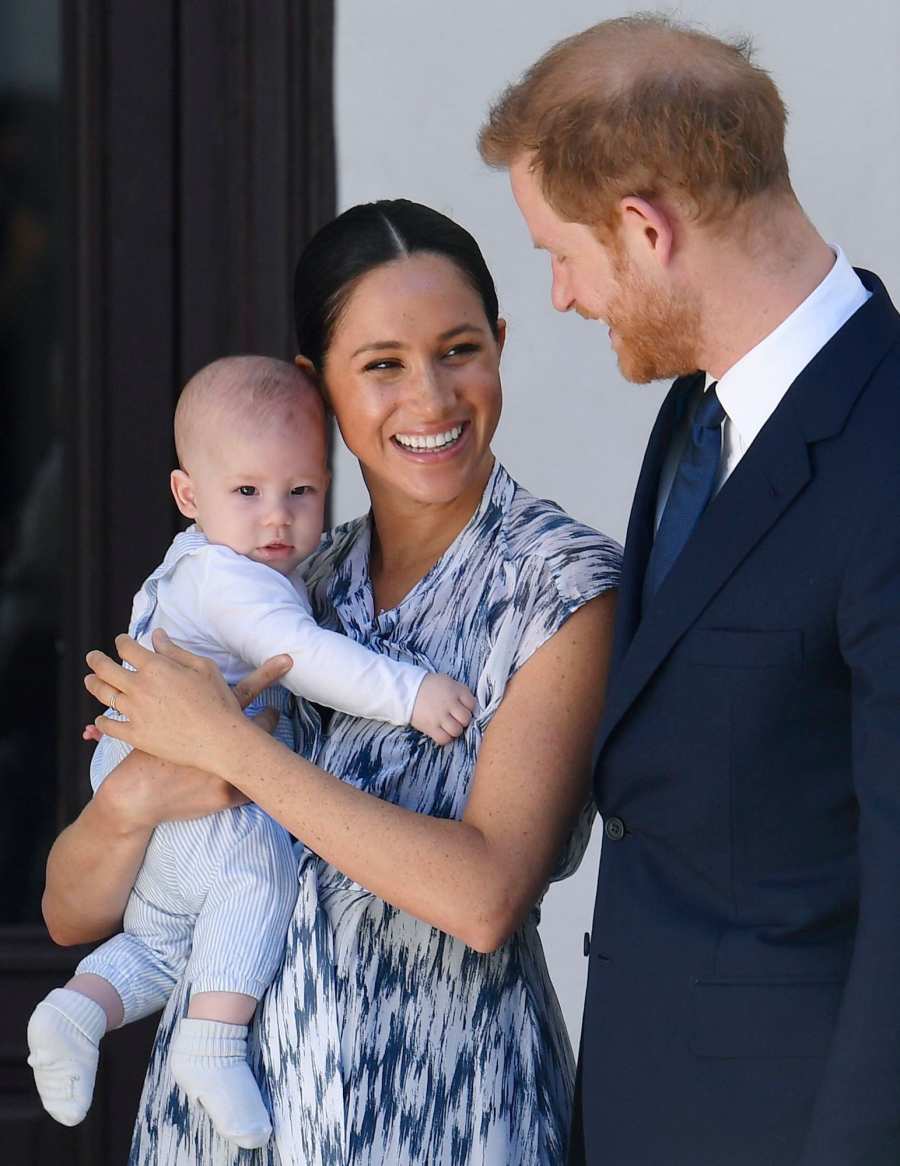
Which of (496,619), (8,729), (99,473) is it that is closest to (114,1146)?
(8,729)

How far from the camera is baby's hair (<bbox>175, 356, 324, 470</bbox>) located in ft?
7.95

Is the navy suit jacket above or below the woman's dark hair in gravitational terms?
below

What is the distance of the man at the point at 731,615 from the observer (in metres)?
1.74

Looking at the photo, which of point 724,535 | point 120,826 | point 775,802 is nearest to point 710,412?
point 724,535

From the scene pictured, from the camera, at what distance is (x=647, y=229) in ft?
6.08

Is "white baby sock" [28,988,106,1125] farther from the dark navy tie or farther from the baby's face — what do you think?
the dark navy tie

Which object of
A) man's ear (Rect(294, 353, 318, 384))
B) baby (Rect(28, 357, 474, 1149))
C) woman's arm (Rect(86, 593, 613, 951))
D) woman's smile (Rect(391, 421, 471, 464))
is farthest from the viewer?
man's ear (Rect(294, 353, 318, 384))

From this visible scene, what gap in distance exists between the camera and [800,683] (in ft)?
5.74

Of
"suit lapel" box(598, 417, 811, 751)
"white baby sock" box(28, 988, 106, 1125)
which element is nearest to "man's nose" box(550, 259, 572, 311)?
"suit lapel" box(598, 417, 811, 751)

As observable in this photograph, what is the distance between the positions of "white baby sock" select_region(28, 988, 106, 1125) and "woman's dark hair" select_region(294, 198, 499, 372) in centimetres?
93

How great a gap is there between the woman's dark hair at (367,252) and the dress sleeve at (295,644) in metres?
0.33

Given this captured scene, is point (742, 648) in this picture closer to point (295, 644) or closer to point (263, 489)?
point (295, 644)

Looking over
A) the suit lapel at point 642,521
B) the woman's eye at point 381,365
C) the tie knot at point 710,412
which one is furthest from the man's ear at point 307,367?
the tie knot at point 710,412

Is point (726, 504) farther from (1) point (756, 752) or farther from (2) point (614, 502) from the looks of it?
(2) point (614, 502)
